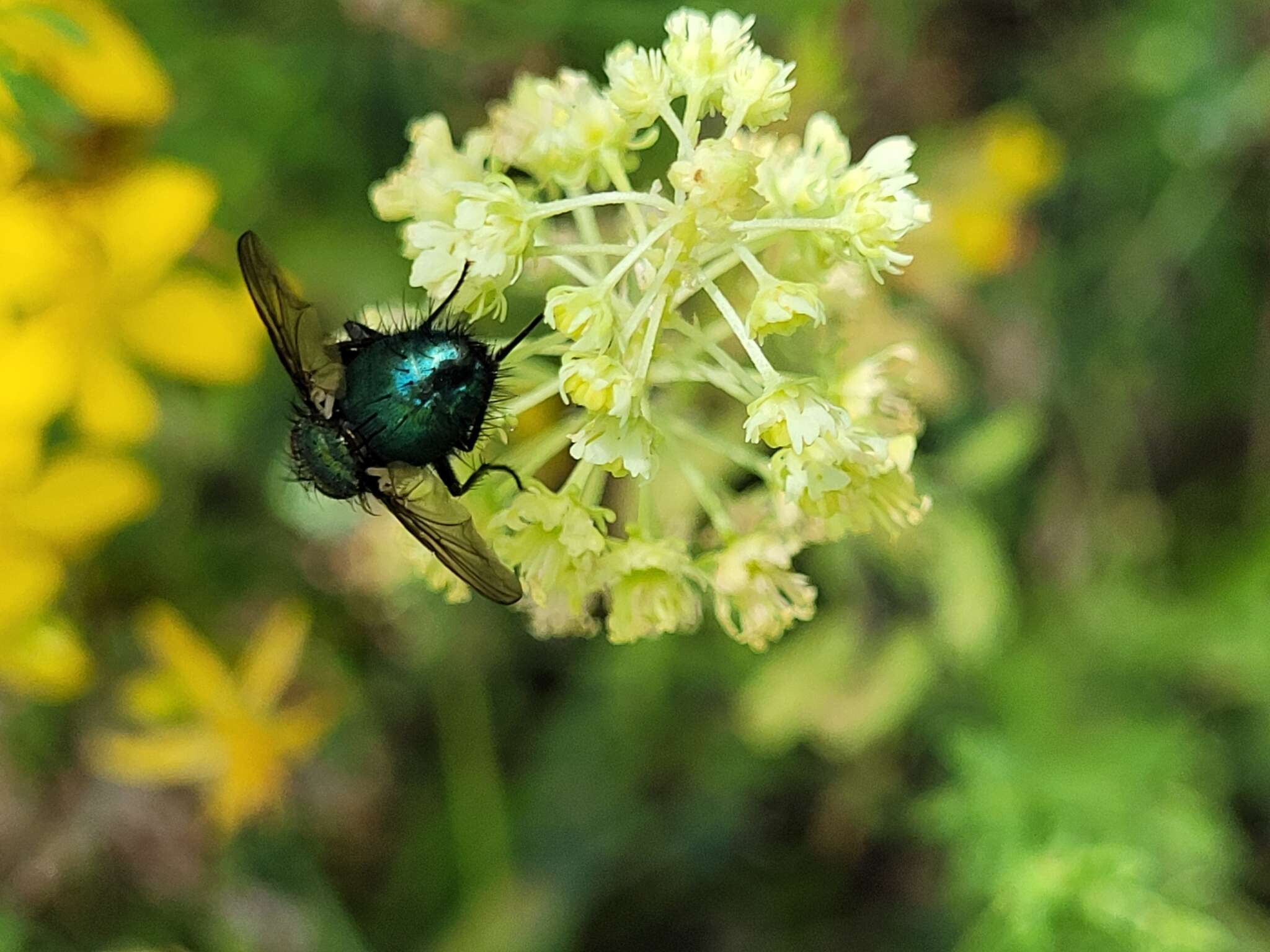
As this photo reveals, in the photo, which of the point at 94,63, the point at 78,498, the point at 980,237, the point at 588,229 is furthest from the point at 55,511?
the point at 980,237

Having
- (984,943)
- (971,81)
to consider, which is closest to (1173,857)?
(984,943)

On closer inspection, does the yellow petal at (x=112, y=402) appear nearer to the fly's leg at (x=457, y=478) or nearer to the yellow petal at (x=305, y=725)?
the yellow petal at (x=305, y=725)

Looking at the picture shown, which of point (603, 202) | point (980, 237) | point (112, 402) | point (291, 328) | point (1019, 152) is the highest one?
point (1019, 152)

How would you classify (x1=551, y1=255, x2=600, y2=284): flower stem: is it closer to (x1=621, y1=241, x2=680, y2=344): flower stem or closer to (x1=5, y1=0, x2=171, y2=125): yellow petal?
(x1=621, y1=241, x2=680, y2=344): flower stem

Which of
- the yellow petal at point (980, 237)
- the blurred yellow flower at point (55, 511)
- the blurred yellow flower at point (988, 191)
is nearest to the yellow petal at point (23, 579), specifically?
the blurred yellow flower at point (55, 511)

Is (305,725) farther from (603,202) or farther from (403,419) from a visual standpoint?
(603,202)

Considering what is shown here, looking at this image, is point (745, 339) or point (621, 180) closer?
point (745, 339)

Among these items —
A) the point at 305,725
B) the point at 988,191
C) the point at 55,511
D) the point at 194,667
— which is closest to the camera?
the point at 55,511
